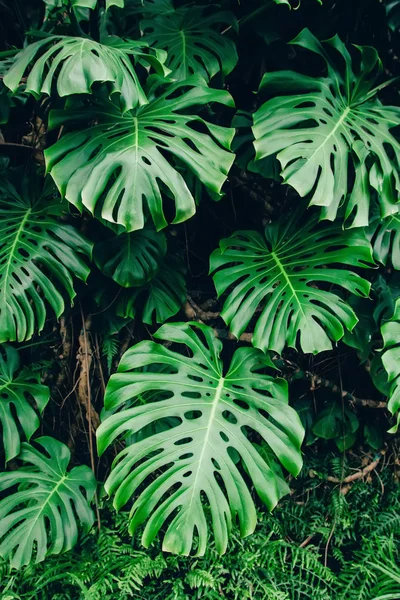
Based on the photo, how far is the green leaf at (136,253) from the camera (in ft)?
5.55

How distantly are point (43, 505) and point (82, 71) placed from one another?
1127mm

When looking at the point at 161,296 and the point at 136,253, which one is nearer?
the point at 136,253

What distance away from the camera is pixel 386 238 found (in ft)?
5.62

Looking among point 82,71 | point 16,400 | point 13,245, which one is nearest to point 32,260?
point 13,245

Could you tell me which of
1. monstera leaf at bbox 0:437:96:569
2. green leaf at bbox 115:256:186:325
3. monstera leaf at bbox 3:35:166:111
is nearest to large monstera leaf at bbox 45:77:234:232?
monstera leaf at bbox 3:35:166:111

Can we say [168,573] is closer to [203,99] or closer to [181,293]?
[181,293]

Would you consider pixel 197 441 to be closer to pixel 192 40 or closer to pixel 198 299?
pixel 198 299

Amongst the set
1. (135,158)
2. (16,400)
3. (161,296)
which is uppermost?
(135,158)

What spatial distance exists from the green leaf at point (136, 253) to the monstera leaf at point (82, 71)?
0.46 metres

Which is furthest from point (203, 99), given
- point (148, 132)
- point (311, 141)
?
point (311, 141)

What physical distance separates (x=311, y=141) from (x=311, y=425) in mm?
1011

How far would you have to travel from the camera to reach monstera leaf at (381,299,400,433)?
1441 millimetres

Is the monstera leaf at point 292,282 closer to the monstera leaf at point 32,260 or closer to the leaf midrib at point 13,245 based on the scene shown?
the monstera leaf at point 32,260

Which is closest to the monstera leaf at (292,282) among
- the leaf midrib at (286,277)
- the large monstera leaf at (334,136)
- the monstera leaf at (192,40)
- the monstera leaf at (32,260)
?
the leaf midrib at (286,277)
